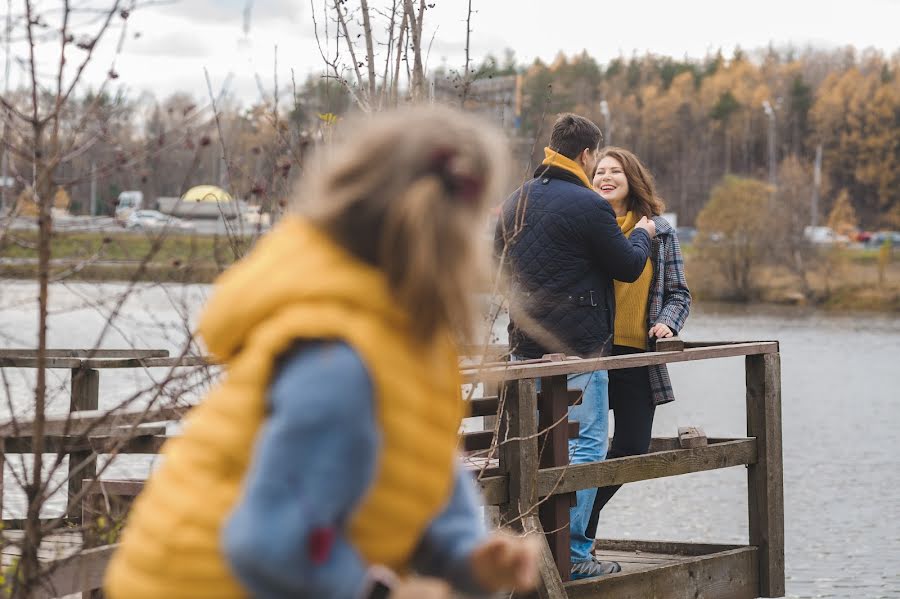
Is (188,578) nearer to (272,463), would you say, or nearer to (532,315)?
(272,463)

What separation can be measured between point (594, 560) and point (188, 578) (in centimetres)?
464

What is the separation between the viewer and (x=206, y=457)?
1.72 meters

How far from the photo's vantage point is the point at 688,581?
21.4ft

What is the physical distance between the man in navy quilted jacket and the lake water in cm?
136

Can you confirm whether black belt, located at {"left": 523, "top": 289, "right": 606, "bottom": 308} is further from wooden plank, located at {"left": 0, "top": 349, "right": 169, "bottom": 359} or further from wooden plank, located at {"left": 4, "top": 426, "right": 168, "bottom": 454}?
wooden plank, located at {"left": 0, "top": 349, "right": 169, "bottom": 359}

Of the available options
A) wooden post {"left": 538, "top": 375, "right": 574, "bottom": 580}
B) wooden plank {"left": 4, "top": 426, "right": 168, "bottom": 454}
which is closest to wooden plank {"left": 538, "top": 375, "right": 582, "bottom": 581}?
wooden post {"left": 538, "top": 375, "right": 574, "bottom": 580}

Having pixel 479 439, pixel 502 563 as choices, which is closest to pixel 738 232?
pixel 479 439

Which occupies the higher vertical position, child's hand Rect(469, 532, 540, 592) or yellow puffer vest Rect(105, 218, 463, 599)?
yellow puffer vest Rect(105, 218, 463, 599)

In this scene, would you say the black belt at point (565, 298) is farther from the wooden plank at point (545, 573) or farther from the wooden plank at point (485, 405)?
the wooden plank at point (545, 573)

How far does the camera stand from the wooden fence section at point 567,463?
539 centimetres

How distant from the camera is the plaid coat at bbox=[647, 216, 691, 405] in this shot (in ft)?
19.7

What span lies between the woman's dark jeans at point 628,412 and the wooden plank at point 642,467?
10 cm

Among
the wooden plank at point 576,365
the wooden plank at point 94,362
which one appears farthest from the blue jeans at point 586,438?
the wooden plank at point 94,362

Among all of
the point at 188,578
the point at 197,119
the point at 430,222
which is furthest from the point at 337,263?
the point at 197,119
